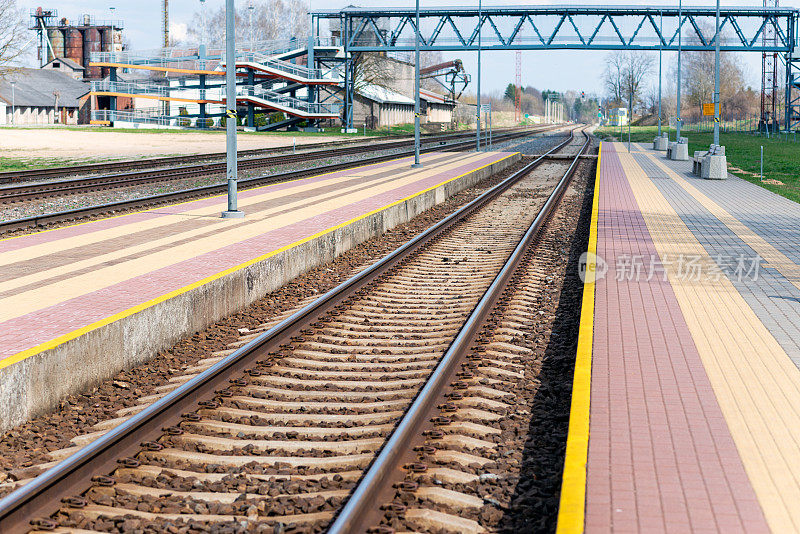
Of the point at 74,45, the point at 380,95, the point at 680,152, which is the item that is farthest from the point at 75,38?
the point at 680,152

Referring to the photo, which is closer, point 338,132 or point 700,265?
point 700,265

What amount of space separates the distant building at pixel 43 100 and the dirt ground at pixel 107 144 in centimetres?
2765

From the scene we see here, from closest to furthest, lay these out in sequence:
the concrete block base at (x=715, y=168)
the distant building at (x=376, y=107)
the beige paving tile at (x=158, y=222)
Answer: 1. the beige paving tile at (x=158, y=222)
2. the concrete block base at (x=715, y=168)
3. the distant building at (x=376, y=107)

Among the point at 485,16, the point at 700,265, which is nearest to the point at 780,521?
the point at 700,265

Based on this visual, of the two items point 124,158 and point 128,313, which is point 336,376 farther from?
point 124,158

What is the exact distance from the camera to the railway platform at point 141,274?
717 centimetres

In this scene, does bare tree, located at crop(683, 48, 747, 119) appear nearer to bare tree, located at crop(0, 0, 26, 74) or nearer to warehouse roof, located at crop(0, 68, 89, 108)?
warehouse roof, located at crop(0, 68, 89, 108)

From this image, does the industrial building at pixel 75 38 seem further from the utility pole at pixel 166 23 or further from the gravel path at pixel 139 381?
the gravel path at pixel 139 381

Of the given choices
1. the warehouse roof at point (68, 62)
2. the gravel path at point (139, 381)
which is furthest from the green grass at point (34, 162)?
the warehouse roof at point (68, 62)

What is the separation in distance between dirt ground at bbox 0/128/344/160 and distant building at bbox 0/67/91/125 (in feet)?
90.7

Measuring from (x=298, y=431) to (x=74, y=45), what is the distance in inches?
4904

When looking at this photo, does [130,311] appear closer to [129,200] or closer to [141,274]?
[141,274]

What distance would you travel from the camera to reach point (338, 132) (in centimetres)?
7431

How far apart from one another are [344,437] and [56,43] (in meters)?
127
